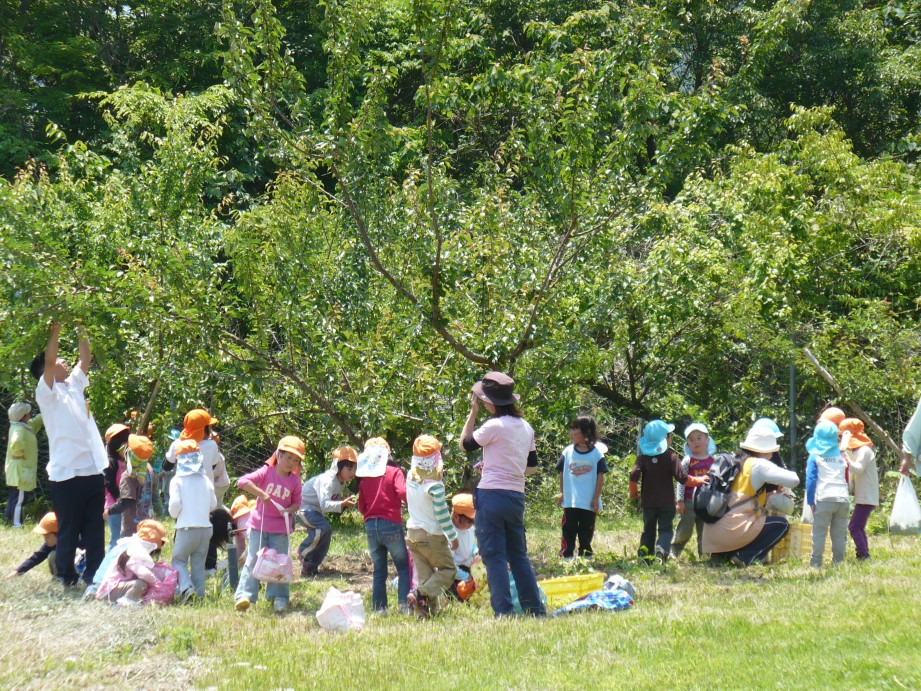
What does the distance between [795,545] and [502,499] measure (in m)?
3.75

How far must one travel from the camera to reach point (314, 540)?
9.64m

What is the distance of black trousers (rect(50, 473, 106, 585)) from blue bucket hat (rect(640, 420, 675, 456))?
15.8 feet

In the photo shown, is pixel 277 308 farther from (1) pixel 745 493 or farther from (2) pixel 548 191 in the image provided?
(1) pixel 745 493

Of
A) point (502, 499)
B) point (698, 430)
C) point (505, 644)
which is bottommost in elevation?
point (505, 644)

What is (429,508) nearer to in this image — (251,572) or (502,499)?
(502,499)

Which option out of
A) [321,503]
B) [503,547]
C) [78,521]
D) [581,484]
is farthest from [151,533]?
[581,484]

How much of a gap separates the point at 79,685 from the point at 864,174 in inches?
493

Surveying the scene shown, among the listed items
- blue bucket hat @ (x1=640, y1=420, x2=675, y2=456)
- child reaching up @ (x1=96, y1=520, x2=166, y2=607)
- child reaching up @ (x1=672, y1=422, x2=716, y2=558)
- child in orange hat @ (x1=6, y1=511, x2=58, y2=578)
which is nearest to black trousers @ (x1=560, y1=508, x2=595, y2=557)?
blue bucket hat @ (x1=640, y1=420, x2=675, y2=456)

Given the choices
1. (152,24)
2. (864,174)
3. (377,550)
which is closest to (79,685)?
(377,550)

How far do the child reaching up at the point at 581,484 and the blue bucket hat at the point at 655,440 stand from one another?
42 cm

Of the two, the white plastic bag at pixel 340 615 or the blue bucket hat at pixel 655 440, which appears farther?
the blue bucket hat at pixel 655 440

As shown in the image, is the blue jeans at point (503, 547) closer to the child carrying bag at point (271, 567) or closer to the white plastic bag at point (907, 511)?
the child carrying bag at point (271, 567)

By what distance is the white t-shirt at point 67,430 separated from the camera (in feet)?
24.9

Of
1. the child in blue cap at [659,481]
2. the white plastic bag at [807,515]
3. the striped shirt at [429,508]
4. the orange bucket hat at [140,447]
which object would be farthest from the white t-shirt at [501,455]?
the white plastic bag at [807,515]
